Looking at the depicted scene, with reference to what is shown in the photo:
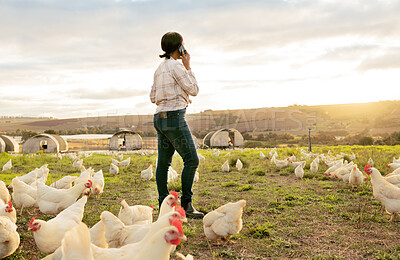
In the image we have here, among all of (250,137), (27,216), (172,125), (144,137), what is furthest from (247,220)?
(250,137)

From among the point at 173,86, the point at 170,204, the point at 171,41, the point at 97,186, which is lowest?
the point at 97,186

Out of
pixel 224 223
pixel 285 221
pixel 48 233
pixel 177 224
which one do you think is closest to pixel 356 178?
pixel 285 221

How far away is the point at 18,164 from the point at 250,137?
26280 millimetres

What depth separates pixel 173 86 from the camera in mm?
3998

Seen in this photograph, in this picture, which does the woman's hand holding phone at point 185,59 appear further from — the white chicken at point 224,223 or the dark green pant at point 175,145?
the white chicken at point 224,223

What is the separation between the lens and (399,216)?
434cm

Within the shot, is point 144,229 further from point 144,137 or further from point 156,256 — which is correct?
point 144,137

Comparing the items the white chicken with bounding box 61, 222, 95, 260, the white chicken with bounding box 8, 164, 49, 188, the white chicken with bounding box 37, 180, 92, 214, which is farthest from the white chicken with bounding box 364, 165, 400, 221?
the white chicken with bounding box 8, 164, 49, 188

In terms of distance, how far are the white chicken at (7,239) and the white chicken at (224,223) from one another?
2096 millimetres

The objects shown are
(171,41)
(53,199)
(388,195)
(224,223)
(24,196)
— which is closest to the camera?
(224,223)

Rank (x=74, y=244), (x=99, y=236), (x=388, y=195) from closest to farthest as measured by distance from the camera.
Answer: (x=74, y=244)
(x=99, y=236)
(x=388, y=195)

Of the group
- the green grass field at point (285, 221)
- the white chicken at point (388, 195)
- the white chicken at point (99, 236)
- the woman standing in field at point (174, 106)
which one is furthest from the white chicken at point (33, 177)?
the white chicken at point (388, 195)

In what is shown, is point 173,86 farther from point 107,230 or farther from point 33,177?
point 33,177

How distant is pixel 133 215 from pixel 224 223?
114cm
